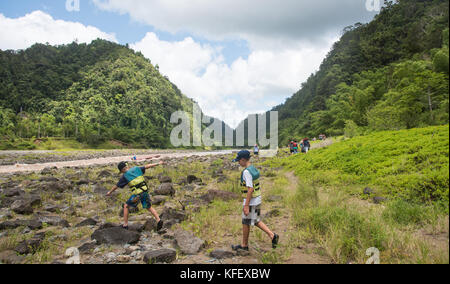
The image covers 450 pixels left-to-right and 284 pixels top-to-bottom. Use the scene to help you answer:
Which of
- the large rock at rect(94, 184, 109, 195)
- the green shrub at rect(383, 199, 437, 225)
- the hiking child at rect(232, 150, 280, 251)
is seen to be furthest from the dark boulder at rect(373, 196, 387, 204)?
the large rock at rect(94, 184, 109, 195)

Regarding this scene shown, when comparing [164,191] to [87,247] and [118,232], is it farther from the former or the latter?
[87,247]

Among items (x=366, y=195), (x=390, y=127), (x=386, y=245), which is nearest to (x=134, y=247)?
(x=386, y=245)

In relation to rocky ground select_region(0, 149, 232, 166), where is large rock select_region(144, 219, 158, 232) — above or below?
above

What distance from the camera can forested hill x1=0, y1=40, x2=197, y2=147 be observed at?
78.6 metres

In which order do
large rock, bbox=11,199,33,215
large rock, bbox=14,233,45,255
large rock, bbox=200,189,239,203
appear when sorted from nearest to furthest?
large rock, bbox=14,233,45,255 → large rock, bbox=11,199,33,215 → large rock, bbox=200,189,239,203

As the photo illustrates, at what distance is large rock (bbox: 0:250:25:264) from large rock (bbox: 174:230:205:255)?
2.88m

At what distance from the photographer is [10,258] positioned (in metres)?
4.61

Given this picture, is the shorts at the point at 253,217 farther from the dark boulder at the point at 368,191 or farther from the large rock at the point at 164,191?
the large rock at the point at 164,191

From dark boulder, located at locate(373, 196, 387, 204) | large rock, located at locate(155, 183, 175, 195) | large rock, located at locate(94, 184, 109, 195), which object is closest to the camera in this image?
dark boulder, located at locate(373, 196, 387, 204)

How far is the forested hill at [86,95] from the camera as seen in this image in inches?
3095

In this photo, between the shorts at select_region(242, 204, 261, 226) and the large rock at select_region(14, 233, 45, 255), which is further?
the large rock at select_region(14, 233, 45, 255)

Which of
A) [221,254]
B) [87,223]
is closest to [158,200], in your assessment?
[87,223]

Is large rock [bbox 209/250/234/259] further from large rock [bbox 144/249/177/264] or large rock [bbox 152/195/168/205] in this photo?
large rock [bbox 152/195/168/205]
